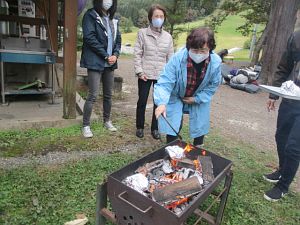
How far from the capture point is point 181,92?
9.76ft

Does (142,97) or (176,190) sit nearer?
(176,190)

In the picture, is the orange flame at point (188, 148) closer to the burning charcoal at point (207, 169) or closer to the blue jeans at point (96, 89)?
Result: the burning charcoal at point (207, 169)

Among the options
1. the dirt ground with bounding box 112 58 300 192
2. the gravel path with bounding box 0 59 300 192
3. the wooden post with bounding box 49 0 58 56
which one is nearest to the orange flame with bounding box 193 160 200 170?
the gravel path with bounding box 0 59 300 192

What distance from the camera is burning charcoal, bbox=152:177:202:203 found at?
2.06 m

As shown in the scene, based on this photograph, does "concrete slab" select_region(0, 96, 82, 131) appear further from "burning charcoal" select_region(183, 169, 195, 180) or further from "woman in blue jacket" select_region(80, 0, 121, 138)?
"burning charcoal" select_region(183, 169, 195, 180)

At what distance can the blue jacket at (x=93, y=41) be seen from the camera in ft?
12.7

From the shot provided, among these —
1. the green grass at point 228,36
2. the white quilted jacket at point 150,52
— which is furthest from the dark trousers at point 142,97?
the green grass at point 228,36

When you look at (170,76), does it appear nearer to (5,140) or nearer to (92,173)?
(92,173)

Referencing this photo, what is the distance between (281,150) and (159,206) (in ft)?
6.97

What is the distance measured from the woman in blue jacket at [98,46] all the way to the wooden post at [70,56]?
299 millimetres

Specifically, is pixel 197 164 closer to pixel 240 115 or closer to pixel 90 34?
pixel 90 34

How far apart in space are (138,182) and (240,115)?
4.82 m

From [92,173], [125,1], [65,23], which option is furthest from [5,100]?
[125,1]

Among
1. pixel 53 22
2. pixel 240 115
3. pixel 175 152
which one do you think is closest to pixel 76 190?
pixel 175 152
